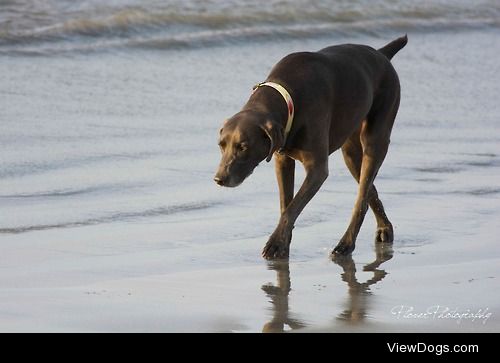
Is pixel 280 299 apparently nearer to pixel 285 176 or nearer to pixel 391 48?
pixel 285 176

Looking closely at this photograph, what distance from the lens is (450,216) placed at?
27.8ft

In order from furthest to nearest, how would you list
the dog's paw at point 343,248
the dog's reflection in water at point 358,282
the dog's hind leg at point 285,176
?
the dog's hind leg at point 285,176
the dog's paw at point 343,248
the dog's reflection in water at point 358,282

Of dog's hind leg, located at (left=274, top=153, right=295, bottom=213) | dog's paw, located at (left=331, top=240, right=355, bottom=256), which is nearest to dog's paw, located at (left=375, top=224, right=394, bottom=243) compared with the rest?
dog's paw, located at (left=331, top=240, right=355, bottom=256)

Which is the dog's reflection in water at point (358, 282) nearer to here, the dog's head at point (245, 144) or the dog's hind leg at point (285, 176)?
the dog's hind leg at point (285, 176)

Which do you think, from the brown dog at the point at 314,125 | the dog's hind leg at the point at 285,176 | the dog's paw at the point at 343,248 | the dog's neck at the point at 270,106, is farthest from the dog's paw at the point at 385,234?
the dog's neck at the point at 270,106

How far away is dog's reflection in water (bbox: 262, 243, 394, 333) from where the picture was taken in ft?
19.5

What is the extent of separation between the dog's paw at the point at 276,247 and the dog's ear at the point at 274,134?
1.66 feet

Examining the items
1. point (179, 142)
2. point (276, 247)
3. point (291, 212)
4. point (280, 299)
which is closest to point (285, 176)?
point (291, 212)

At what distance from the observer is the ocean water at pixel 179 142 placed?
7562 mm

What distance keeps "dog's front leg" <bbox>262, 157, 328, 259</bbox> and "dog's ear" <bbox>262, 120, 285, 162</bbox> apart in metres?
0.39

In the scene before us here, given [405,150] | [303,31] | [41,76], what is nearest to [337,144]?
[405,150]

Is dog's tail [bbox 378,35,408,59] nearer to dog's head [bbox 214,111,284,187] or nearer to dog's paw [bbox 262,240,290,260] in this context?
dog's head [bbox 214,111,284,187]
